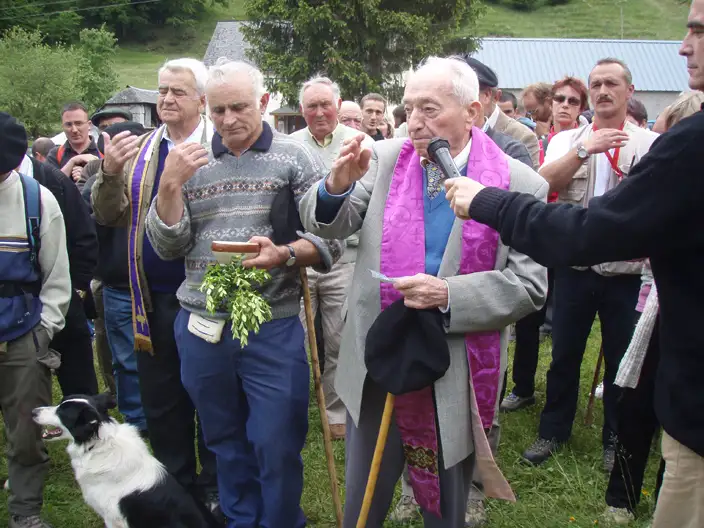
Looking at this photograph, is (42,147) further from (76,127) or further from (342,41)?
(342,41)

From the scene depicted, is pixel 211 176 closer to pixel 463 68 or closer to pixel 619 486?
pixel 463 68

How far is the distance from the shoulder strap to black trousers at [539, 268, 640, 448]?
323 cm

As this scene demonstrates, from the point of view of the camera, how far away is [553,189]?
177 inches

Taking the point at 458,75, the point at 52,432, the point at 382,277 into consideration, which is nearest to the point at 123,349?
the point at 52,432

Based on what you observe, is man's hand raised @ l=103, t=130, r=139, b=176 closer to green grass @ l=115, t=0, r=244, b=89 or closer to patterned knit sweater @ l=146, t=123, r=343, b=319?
patterned knit sweater @ l=146, t=123, r=343, b=319

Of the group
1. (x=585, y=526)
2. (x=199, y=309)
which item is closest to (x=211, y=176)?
(x=199, y=309)

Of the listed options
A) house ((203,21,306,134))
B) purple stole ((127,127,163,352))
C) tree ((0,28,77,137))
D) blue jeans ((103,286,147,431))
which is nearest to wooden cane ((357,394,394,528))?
purple stole ((127,127,163,352))

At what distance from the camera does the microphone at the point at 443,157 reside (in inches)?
99.2

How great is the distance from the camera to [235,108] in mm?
3143

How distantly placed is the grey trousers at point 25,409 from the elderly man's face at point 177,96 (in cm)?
140

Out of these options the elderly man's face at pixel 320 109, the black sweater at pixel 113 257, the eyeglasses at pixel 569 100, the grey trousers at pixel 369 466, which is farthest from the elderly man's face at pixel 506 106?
the grey trousers at pixel 369 466

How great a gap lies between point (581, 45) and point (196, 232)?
44286mm

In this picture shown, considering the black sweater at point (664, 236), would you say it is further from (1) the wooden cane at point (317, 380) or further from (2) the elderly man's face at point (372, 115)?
(2) the elderly man's face at point (372, 115)

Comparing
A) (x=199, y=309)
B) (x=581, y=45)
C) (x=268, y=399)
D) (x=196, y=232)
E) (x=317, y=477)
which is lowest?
(x=317, y=477)
